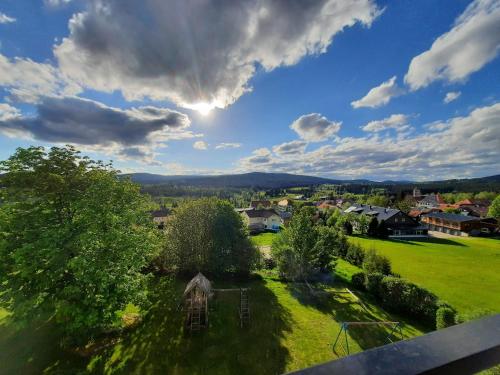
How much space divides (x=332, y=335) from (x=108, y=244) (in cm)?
1554

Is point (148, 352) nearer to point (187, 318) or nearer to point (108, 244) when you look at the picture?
point (187, 318)

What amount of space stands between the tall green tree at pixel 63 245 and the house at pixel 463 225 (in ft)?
248

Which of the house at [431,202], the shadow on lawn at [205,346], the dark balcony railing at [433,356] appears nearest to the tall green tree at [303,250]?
the shadow on lawn at [205,346]

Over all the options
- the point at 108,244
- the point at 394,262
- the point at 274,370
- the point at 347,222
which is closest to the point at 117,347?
the point at 108,244

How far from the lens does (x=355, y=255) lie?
35.6 metres

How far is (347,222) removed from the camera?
60938mm

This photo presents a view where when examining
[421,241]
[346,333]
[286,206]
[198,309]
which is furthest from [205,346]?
[286,206]

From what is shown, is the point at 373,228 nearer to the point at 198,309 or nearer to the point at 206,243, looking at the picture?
the point at 206,243

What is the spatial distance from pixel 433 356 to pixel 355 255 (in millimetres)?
38173

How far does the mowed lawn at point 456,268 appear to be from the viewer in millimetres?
23047

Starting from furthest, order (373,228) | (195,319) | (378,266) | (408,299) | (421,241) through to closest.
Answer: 1. (373,228)
2. (421,241)
3. (378,266)
4. (408,299)
5. (195,319)

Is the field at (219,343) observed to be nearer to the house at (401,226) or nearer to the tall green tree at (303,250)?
the tall green tree at (303,250)

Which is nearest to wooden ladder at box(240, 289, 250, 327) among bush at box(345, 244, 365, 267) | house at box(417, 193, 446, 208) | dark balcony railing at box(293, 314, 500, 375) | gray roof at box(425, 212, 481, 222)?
dark balcony railing at box(293, 314, 500, 375)

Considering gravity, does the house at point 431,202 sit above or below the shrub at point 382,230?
above
